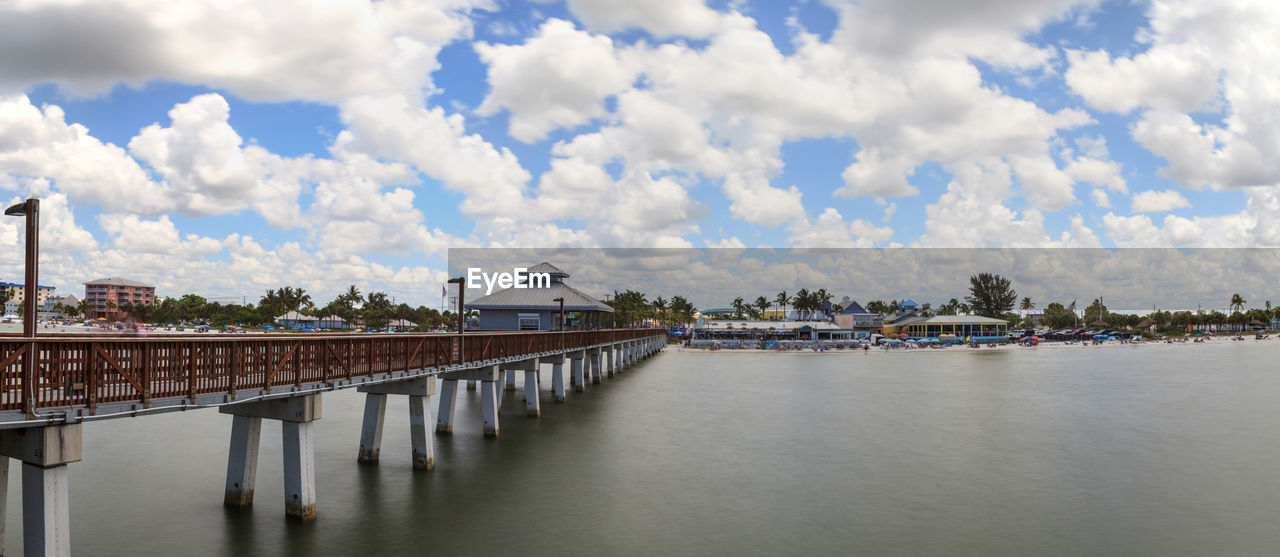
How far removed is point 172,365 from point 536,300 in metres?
51.6

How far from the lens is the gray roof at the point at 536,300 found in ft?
209

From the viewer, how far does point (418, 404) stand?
82.9ft

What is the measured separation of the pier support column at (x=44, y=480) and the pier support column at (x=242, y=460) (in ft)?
20.6

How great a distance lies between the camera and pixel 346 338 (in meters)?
20.5

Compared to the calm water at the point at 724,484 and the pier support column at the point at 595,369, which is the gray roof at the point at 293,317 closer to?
the pier support column at the point at 595,369

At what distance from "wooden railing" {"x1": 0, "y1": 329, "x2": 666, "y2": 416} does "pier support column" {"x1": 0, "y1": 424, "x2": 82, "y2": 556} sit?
539mm

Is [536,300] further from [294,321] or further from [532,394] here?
[294,321]

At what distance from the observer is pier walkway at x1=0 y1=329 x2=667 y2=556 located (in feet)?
39.8

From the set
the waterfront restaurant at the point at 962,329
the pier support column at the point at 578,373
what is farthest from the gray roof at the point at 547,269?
the waterfront restaurant at the point at 962,329

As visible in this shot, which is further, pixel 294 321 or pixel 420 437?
pixel 294 321

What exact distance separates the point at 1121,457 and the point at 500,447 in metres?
27.8

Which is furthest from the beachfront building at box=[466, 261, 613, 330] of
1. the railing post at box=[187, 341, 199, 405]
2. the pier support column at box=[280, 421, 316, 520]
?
the railing post at box=[187, 341, 199, 405]

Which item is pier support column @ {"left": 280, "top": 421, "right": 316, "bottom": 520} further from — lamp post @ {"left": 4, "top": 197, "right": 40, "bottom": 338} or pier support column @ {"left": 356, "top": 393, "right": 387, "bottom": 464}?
lamp post @ {"left": 4, "top": 197, "right": 40, "bottom": 338}

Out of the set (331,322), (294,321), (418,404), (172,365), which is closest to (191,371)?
(172,365)
